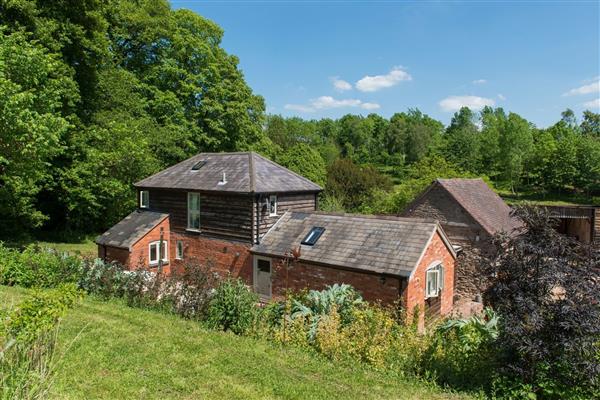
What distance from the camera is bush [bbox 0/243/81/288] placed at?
13789mm

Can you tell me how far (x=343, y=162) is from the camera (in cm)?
4125

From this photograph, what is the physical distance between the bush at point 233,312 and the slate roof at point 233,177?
7629 millimetres

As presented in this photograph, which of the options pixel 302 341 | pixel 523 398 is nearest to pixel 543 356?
pixel 523 398

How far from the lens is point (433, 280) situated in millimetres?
15016

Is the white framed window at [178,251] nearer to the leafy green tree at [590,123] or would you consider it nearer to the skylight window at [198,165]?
the skylight window at [198,165]

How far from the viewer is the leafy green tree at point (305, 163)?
39.6 meters

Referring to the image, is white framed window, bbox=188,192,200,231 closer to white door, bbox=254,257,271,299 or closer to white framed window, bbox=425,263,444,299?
white door, bbox=254,257,271,299

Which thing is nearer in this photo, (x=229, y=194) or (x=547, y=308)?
(x=547, y=308)

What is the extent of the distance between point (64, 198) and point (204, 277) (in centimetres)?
1719

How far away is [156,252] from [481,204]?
17.0 m

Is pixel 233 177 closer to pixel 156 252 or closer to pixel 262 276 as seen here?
pixel 262 276

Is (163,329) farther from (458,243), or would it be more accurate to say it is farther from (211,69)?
(211,69)

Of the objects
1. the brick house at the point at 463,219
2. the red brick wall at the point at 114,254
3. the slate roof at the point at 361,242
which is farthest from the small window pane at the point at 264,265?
the brick house at the point at 463,219

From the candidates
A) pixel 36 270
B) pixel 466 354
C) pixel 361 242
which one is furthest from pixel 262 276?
pixel 466 354
